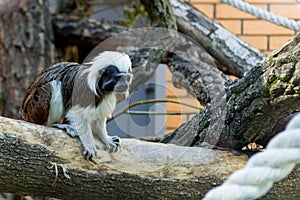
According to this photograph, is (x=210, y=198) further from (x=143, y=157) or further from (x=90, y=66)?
(x=90, y=66)

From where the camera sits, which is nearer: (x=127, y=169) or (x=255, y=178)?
(x=255, y=178)

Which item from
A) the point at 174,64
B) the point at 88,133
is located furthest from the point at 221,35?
the point at 88,133

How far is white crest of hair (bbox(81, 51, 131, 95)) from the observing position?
1960 millimetres

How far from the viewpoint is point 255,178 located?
94 cm

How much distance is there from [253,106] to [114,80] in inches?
17.4

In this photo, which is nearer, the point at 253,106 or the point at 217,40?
the point at 253,106

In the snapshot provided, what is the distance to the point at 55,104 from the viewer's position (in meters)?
2.19

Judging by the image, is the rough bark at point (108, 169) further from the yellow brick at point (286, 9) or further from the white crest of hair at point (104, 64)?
the yellow brick at point (286, 9)

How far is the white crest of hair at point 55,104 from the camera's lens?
7.15ft

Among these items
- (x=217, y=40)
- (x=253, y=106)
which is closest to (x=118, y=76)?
(x=253, y=106)

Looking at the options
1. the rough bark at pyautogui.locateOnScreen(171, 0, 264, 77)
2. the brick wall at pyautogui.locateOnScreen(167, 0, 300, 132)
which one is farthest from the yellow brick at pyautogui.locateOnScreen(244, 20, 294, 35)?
the rough bark at pyautogui.locateOnScreen(171, 0, 264, 77)

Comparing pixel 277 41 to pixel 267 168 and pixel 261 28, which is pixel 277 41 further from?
pixel 267 168

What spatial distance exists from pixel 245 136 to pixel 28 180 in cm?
71

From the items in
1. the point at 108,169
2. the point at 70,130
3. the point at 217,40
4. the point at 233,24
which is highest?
the point at 233,24
